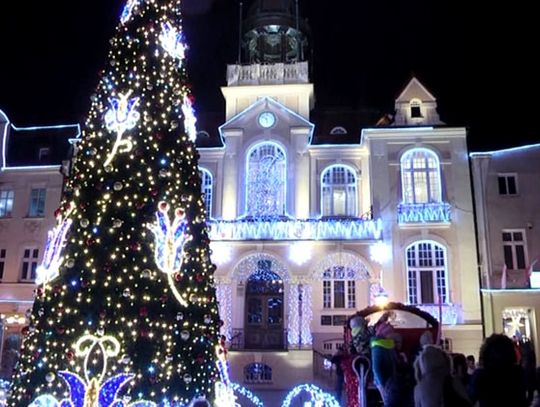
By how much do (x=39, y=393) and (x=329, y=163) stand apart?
20.3 m

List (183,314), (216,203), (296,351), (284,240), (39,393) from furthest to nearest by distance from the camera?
(216,203), (284,240), (296,351), (183,314), (39,393)

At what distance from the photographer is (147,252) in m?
9.41

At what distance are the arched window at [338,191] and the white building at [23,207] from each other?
12138mm

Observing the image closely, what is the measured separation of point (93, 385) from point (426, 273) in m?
18.2

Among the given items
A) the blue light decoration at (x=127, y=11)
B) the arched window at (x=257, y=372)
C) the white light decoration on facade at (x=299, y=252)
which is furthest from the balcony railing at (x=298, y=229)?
the blue light decoration at (x=127, y=11)

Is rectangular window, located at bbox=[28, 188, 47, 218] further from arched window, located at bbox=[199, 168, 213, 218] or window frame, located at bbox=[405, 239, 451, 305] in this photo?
window frame, located at bbox=[405, 239, 451, 305]

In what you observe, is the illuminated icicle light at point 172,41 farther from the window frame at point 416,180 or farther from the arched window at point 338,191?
the arched window at point 338,191

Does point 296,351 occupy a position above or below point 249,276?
below

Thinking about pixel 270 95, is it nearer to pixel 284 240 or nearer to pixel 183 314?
pixel 284 240

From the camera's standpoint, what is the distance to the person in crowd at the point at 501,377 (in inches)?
212

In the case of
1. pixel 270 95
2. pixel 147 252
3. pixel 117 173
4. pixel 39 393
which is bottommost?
pixel 39 393

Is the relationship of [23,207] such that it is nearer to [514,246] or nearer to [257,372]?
[257,372]

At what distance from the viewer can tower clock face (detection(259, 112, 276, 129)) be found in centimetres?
2802

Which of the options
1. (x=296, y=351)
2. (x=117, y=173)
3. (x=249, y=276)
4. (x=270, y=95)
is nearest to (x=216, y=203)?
(x=249, y=276)
